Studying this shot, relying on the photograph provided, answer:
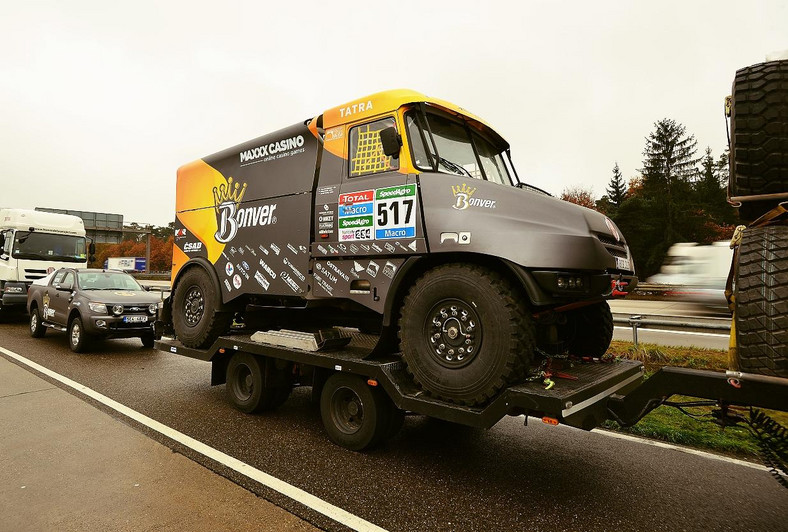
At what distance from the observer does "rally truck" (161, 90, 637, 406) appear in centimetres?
337

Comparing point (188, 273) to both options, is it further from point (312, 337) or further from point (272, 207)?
point (312, 337)

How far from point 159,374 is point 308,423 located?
3.66 meters

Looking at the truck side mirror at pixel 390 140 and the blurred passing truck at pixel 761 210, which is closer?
the blurred passing truck at pixel 761 210

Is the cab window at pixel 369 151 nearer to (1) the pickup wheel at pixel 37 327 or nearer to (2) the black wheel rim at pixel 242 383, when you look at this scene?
(2) the black wheel rim at pixel 242 383

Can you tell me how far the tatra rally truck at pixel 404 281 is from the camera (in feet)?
10.8

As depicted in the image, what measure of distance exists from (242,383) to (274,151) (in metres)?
2.85

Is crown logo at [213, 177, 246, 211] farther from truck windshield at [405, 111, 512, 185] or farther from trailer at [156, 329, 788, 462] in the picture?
truck windshield at [405, 111, 512, 185]

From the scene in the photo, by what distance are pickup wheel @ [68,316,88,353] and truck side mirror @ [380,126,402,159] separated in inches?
325

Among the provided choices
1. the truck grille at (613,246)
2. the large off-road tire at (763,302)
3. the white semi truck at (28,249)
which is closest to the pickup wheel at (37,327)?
the white semi truck at (28,249)

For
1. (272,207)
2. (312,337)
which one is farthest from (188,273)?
(312,337)

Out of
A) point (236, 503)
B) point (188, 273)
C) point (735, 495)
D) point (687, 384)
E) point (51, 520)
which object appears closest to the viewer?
point (687, 384)

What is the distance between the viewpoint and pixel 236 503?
3.24m

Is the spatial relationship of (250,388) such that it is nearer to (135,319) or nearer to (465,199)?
(465,199)

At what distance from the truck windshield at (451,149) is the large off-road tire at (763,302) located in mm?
2316
